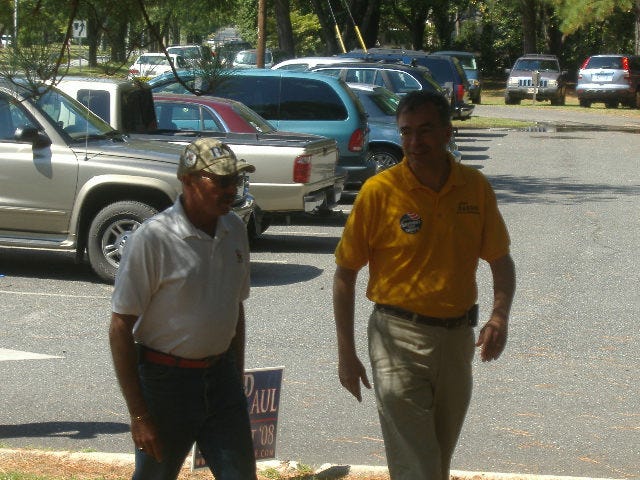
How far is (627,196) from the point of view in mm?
18172

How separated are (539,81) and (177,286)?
43.4 metres

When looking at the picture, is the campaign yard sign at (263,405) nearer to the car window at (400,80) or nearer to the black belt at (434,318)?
the black belt at (434,318)

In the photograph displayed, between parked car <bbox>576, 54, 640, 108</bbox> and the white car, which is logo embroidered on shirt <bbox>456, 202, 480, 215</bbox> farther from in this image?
parked car <bbox>576, 54, 640, 108</bbox>

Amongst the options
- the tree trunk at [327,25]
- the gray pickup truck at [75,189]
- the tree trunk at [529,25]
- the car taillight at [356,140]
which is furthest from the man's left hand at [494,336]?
the tree trunk at [529,25]

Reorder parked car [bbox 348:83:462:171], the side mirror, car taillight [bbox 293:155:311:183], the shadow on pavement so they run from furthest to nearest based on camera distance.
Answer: parked car [bbox 348:83:462:171] → car taillight [bbox 293:155:311:183] → the side mirror → the shadow on pavement

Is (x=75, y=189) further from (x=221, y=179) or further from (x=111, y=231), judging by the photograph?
(x=221, y=179)

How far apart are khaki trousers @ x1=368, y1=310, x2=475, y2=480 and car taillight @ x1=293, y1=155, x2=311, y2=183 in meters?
8.01

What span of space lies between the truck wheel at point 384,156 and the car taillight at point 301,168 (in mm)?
5473

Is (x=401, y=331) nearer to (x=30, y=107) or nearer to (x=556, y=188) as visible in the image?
(x=30, y=107)

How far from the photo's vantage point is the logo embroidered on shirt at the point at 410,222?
4.35m

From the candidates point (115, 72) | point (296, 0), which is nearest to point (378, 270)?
point (115, 72)

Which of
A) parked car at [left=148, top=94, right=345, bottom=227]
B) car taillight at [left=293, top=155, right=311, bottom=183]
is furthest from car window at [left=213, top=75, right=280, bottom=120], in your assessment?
car taillight at [left=293, top=155, right=311, bottom=183]

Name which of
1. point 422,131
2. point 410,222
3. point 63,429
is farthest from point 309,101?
point 410,222

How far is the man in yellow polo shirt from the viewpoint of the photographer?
4352 mm
